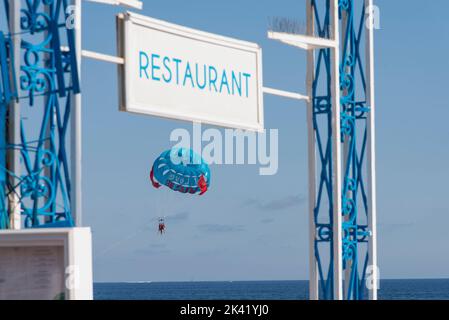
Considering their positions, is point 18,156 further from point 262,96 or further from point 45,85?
point 262,96

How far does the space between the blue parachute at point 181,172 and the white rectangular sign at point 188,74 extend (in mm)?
11209

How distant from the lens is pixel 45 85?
35.5ft

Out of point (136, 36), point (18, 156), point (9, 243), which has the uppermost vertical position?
point (136, 36)

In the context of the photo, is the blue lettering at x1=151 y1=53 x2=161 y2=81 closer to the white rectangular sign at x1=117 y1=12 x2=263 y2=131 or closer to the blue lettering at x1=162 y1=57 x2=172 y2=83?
the white rectangular sign at x1=117 y1=12 x2=263 y2=131

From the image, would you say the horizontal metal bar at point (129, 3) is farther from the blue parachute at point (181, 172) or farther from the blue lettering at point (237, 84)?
the blue parachute at point (181, 172)

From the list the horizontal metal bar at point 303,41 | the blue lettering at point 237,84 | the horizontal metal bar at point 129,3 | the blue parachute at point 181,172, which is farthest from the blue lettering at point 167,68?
the blue parachute at point 181,172

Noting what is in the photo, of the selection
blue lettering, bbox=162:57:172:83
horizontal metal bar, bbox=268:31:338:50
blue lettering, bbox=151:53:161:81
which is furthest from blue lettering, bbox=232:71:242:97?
blue lettering, bbox=151:53:161:81

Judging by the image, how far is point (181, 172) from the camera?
25.7 m

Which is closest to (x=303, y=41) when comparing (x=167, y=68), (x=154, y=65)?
(x=167, y=68)

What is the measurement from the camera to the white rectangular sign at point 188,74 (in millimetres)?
12172

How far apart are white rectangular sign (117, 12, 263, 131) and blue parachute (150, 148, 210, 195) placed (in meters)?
11.2
